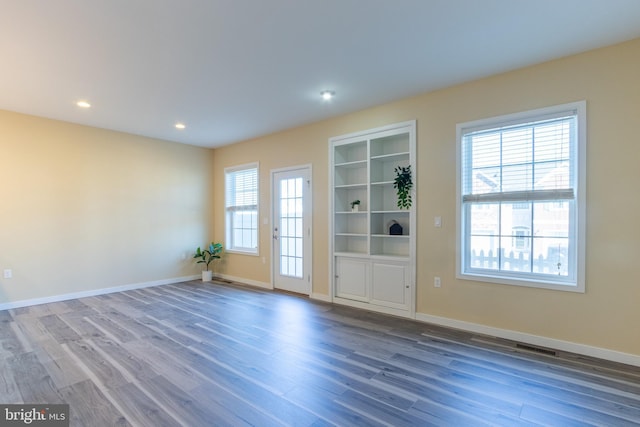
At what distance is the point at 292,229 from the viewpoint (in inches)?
213

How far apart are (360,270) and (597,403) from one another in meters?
2.72

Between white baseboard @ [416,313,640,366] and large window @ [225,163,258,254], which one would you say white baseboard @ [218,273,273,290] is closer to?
large window @ [225,163,258,254]

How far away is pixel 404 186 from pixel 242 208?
350 cm

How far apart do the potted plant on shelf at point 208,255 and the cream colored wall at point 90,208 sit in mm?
207

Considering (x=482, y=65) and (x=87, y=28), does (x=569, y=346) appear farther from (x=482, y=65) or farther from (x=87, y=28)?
(x=87, y=28)

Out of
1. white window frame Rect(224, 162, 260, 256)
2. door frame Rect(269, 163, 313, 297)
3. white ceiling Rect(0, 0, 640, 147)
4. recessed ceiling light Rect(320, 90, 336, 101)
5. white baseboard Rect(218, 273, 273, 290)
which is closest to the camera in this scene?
white ceiling Rect(0, 0, 640, 147)

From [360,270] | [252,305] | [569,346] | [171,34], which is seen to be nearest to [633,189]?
[569,346]

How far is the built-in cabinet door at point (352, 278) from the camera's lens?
4426 millimetres

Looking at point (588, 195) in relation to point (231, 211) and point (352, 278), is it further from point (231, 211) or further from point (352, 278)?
point (231, 211)

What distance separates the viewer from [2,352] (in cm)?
294

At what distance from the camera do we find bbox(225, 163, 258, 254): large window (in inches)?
239

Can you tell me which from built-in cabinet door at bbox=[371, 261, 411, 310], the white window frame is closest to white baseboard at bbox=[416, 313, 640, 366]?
built-in cabinet door at bbox=[371, 261, 411, 310]

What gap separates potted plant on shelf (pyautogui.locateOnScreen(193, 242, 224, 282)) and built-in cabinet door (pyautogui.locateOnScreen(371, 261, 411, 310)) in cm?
355

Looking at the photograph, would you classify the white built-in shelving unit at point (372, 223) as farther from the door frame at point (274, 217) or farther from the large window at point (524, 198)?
the large window at point (524, 198)
